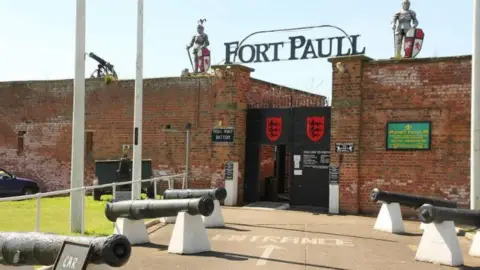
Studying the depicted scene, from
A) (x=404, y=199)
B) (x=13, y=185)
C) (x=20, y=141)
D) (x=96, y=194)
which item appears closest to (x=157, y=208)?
(x=404, y=199)

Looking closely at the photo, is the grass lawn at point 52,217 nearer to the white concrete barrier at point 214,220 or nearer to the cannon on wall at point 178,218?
the cannon on wall at point 178,218

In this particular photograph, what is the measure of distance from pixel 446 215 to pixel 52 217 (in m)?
9.83

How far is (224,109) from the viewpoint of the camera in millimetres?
18531

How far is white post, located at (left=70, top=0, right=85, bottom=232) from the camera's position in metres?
11.0

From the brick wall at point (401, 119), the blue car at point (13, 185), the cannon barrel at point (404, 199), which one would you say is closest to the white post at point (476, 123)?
the cannon barrel at point (404, 199)

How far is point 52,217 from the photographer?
14.6 metres

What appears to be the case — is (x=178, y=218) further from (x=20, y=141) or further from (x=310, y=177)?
(x=20, y=141)

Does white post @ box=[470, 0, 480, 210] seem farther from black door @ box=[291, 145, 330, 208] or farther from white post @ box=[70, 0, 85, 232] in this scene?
white post @ box=[70, 0, 85, 232]

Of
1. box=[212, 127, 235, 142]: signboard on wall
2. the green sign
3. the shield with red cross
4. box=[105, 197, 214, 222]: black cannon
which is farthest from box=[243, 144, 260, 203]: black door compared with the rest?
box=[105, 197, 214, 222]: black cannon

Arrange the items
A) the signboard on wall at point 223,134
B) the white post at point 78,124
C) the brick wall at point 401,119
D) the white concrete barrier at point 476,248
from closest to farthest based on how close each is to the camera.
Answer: the white concrete barrier at point 476,248 < the white post at point 78,124 < the brick wall at point 401,119 < the signboard on wall at point 223,134

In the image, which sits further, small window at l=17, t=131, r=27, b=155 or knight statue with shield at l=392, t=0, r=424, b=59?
small window at l=17, t=131, r=27, b=155

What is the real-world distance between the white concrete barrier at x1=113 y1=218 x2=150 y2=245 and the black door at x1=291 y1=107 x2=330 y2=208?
796 centimetres

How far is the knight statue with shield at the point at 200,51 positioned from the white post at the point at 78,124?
984 cm

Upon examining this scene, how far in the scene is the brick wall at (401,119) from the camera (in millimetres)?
15430
